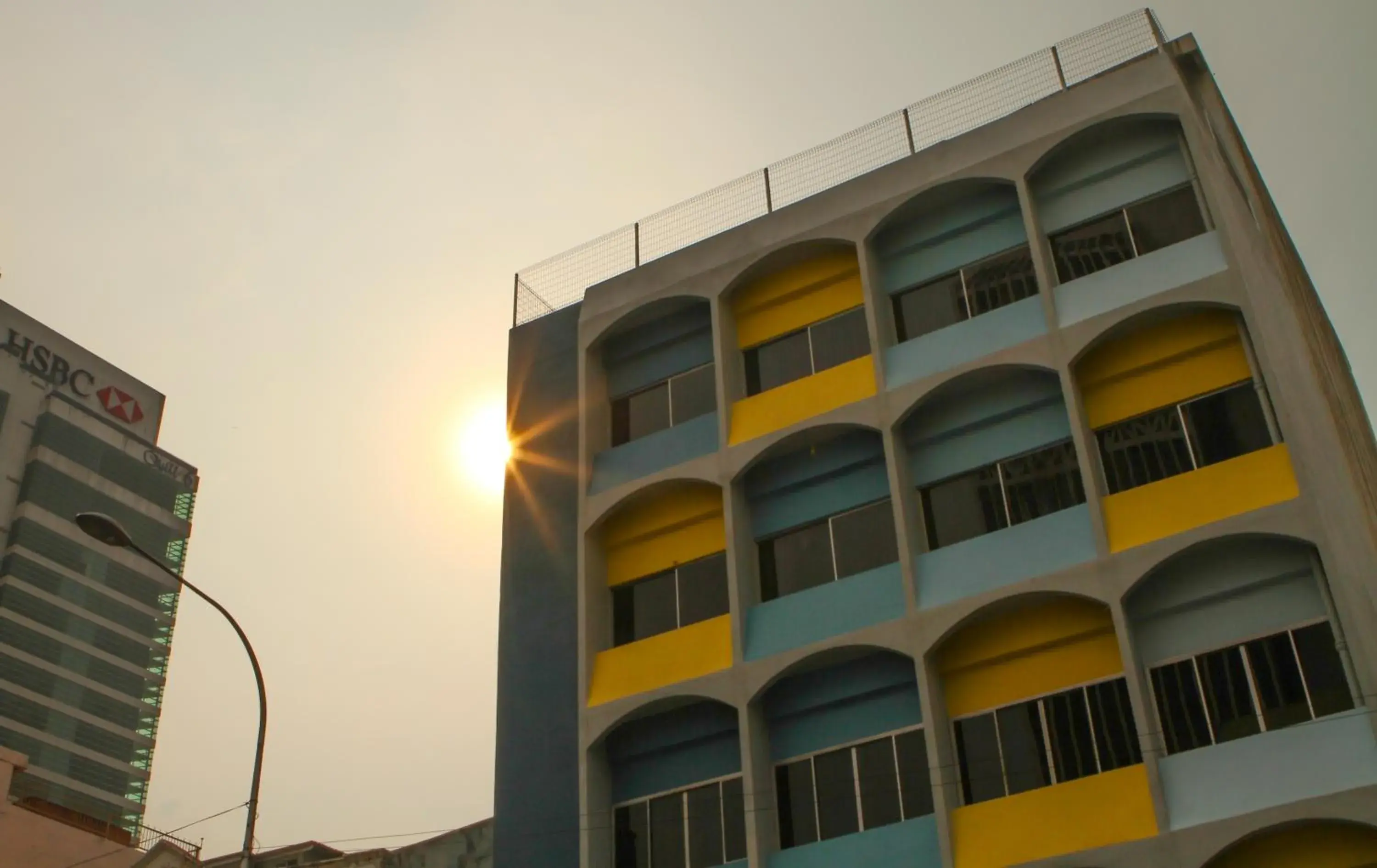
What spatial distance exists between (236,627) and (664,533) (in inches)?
426

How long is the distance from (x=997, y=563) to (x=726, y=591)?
5.69 m

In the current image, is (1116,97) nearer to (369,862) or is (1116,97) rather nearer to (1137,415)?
(1137,415)

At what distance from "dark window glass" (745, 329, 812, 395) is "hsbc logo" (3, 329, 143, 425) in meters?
85.2

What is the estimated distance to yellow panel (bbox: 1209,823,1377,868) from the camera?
1959 centimetres

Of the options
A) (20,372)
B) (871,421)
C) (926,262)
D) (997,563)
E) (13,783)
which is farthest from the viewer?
(20,372)

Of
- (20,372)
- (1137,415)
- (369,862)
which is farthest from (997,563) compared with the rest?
(20,372)

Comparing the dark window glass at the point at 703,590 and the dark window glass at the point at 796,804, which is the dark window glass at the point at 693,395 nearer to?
the dark window glass at the point at 703,590

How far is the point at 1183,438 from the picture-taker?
A: 23781 millimetres

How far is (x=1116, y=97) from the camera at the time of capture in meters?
26.6

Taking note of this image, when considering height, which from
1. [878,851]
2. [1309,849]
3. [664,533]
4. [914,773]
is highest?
[664,533]

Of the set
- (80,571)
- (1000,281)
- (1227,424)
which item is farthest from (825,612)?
(80,571)

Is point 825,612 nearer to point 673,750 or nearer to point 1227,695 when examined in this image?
point 673,750

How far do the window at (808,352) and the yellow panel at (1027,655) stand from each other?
6.53 m

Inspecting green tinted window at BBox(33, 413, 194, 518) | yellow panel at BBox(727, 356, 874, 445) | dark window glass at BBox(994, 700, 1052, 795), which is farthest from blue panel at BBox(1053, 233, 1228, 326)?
green tinted window at BBox(33, 413, 194, 518)
